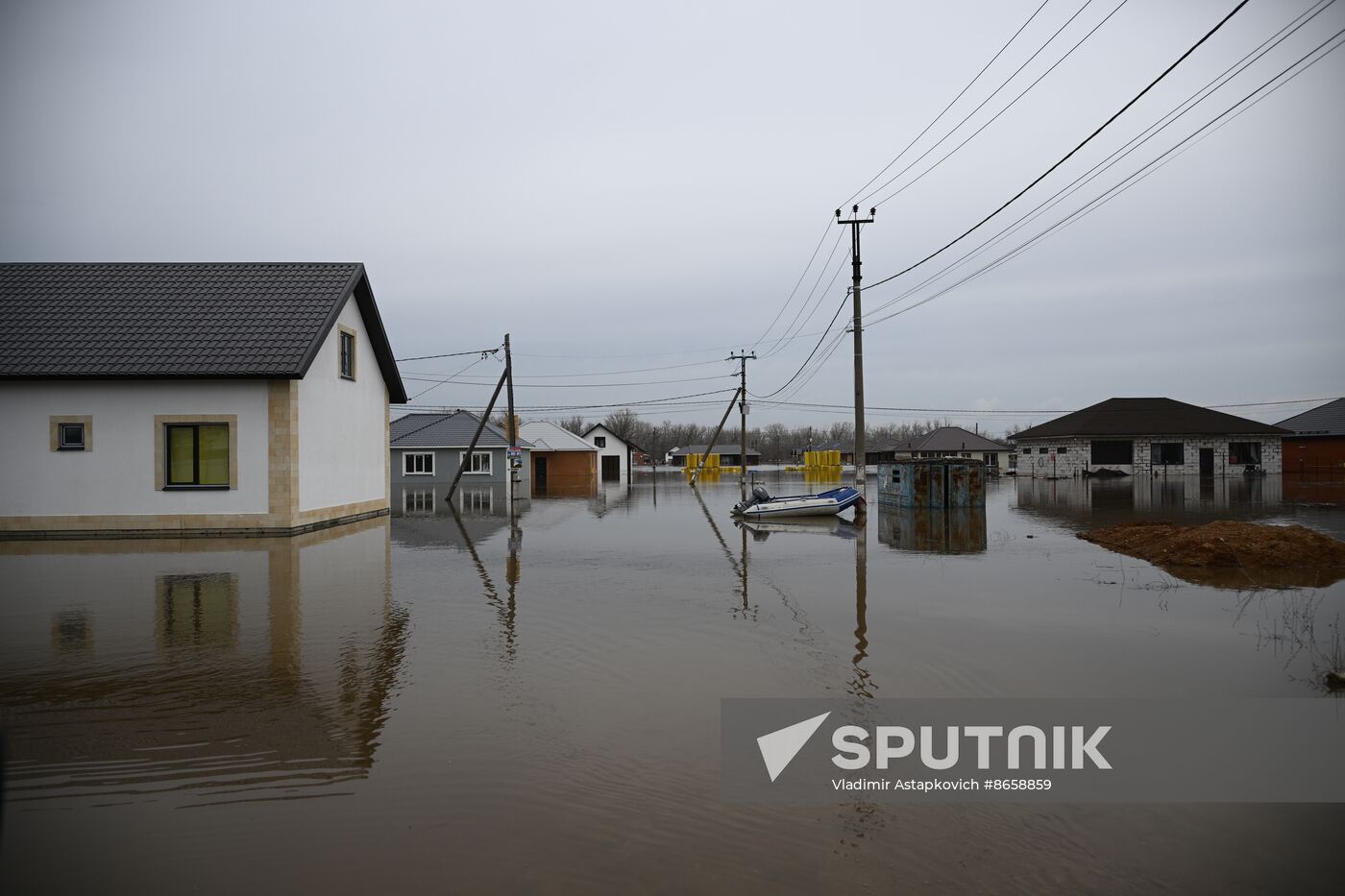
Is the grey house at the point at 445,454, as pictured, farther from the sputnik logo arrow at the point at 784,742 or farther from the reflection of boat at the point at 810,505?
the sputnik logo arrow at the point at 784,742

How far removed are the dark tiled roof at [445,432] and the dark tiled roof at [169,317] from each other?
821 inches

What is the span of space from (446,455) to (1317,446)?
54060 millimetres

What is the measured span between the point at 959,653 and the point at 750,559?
6814mm

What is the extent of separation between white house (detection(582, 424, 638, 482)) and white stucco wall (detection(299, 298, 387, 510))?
121 ft

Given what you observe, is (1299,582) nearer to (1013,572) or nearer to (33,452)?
(1013,572)

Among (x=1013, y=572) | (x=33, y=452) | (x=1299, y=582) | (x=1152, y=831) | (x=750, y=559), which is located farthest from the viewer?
(x=33, y=452)

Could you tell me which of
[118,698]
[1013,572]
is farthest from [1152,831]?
[1013,572]

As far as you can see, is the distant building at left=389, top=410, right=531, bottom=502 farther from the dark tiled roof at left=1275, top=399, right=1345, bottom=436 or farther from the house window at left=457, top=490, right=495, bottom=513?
the dark tiled roof at left=1275, top=399, right=1345, bottom=436

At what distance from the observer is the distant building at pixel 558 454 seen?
52.5 meters

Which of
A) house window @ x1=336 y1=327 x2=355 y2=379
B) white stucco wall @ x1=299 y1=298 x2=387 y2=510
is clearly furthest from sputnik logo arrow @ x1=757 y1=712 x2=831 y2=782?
house window @ x1=336 y1=327 x2=355 y2=379

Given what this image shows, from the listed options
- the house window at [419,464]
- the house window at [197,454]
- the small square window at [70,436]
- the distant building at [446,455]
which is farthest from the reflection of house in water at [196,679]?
the house window at [419,464]

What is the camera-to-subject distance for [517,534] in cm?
1830

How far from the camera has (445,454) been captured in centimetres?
4297

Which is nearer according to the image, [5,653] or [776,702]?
[776,702]
